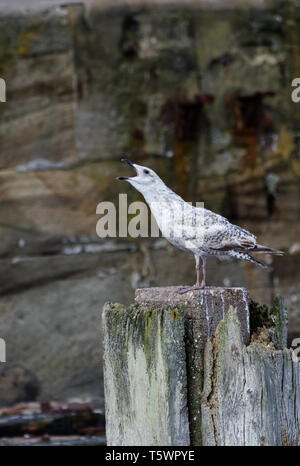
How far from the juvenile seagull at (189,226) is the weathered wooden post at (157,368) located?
304 millimetres

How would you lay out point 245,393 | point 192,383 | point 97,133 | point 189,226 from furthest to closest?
point 97,133, point 189,226, point 192,383, point 245,393

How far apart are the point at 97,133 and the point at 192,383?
322 centimetres

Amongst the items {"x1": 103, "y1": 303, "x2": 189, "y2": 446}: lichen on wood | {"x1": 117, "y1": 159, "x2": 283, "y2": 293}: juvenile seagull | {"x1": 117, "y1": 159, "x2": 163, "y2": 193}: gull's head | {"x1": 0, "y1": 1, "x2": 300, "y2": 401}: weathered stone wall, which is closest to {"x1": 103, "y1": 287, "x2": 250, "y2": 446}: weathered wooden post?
{"x1": 103, "y1": 303, "x2": 189, "y2": 446}: lichen on wood

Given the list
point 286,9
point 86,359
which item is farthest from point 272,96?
point 86,359

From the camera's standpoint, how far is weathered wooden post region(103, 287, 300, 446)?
2.62m

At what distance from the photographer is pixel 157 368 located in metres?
2.64

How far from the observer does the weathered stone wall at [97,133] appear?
18.3 feet

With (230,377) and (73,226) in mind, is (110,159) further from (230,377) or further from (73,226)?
(230,377)

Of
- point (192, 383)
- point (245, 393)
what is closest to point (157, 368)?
point (192, 383)

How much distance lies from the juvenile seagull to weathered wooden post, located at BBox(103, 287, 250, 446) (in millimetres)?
304

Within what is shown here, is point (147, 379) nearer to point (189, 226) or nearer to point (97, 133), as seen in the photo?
point (189, 226)

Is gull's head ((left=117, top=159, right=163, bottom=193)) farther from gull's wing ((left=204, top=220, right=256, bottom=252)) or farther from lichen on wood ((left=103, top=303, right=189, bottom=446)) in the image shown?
lichen on wood ((left=103, top=303, right=189, bottom=446))

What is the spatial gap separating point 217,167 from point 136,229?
800mm

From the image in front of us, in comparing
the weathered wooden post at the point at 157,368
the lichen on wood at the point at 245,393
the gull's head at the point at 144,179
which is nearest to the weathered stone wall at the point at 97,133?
the gull's head at the point at 144,179
